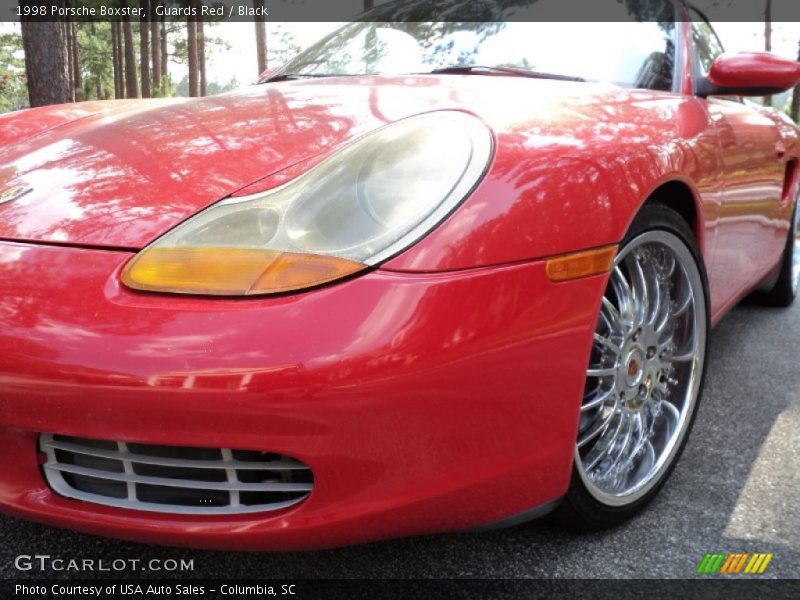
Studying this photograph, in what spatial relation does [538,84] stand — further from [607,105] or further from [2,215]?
[2,215]

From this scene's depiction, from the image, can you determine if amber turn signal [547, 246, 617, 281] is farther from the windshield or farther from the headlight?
the windshield

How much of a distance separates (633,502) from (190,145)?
121cm

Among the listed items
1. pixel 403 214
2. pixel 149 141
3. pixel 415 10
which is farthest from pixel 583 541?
pixel 415 10

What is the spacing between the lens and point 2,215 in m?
1.45

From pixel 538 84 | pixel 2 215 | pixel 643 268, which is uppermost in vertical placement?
pixel 538 84

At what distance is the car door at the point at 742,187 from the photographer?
2137 millimetres

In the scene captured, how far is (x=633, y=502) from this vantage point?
5.49ft

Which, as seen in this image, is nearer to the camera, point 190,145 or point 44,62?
point 190,145

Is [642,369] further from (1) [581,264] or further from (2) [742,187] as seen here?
(2) [742,187]

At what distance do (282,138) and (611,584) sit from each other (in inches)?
42.7

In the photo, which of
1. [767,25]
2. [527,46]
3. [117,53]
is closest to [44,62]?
[527,46]

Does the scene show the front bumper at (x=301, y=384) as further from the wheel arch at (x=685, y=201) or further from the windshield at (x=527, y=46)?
the windshield at (x=527, y=46)

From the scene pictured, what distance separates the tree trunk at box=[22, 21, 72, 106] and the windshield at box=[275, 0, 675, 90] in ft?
16.2
